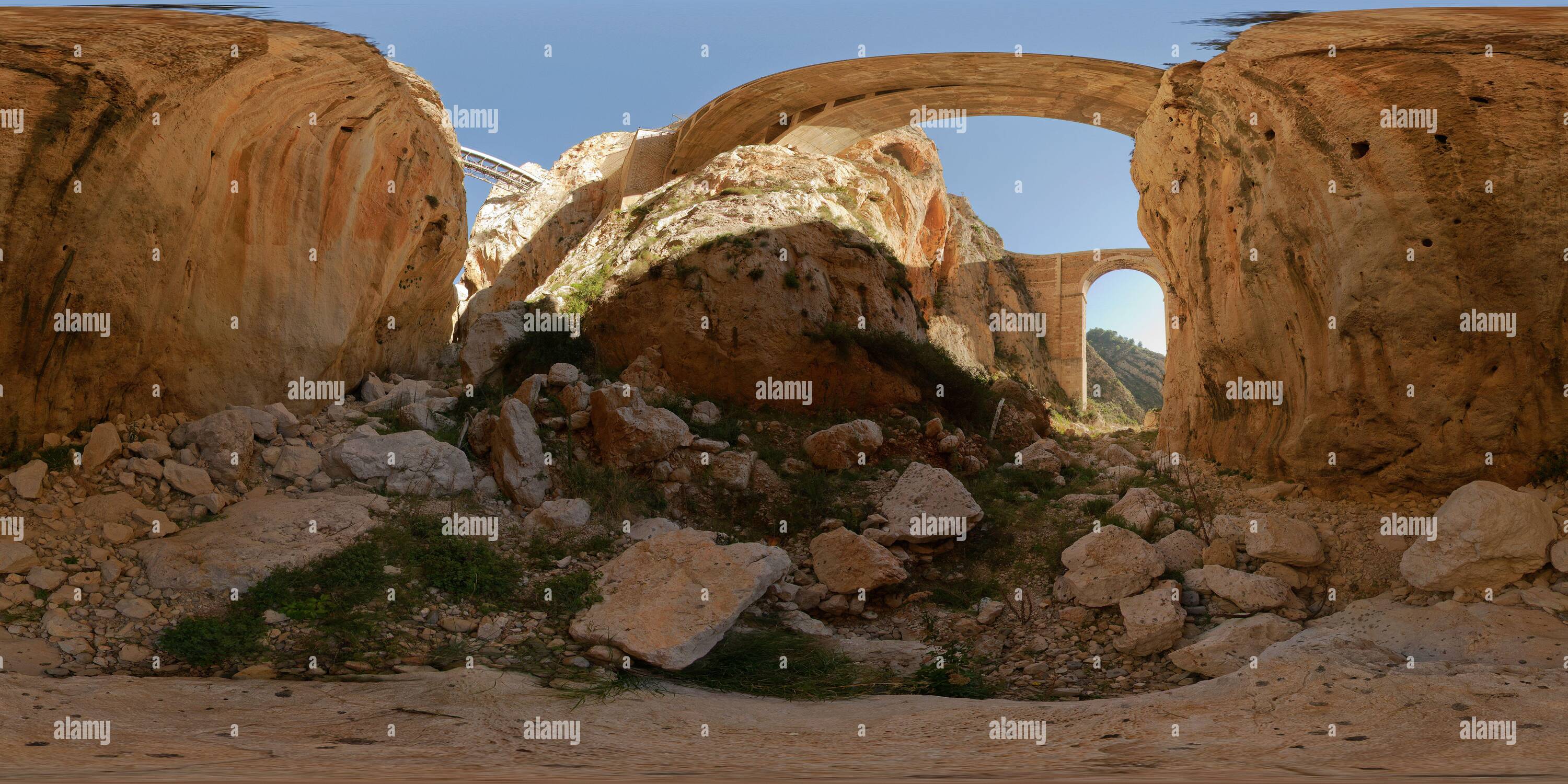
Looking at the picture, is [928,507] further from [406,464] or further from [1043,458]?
[406,464]

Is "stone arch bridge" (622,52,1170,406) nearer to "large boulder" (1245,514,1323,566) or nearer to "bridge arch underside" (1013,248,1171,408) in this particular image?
"large boulder" (1245,514,1323,566)

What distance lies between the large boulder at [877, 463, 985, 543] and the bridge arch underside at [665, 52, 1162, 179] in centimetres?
711

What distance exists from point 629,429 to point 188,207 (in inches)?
166

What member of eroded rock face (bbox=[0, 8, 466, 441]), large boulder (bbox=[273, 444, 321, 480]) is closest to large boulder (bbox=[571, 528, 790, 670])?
large boulder (bbox=[273, 444, 321, 480])

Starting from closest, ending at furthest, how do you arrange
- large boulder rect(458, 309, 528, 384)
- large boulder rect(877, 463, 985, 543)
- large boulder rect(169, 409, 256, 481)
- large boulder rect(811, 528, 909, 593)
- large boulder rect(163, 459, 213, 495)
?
large boulder rect(163, 459, 213, 495), large boulder rect(169, 409, 256, 481), large boulder rect(811, 528, 909, 593), large boulder rect(877, 463, 985, 543), large boulder rect(458, 309, 528, 384)

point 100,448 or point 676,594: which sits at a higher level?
point 100,448

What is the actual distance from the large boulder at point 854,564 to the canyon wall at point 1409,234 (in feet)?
11.9

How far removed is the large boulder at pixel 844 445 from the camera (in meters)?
9.95

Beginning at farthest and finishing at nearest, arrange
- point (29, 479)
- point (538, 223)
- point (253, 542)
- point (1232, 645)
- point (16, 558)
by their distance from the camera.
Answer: point (538, 223), point (253, 542), point (29, 479), point (1232, 645), point (16, 558)

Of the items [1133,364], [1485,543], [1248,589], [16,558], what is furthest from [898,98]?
[1133,364]

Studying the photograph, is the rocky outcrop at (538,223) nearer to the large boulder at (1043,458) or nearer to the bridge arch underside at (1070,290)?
the large boulder at (1043,458)

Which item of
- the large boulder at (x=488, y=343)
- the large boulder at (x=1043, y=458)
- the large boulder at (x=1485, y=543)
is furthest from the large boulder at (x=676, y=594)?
the large boulder at (x=488, y=343)

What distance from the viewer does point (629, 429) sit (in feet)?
29.3

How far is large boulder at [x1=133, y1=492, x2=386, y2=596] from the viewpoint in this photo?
19.1 ft
